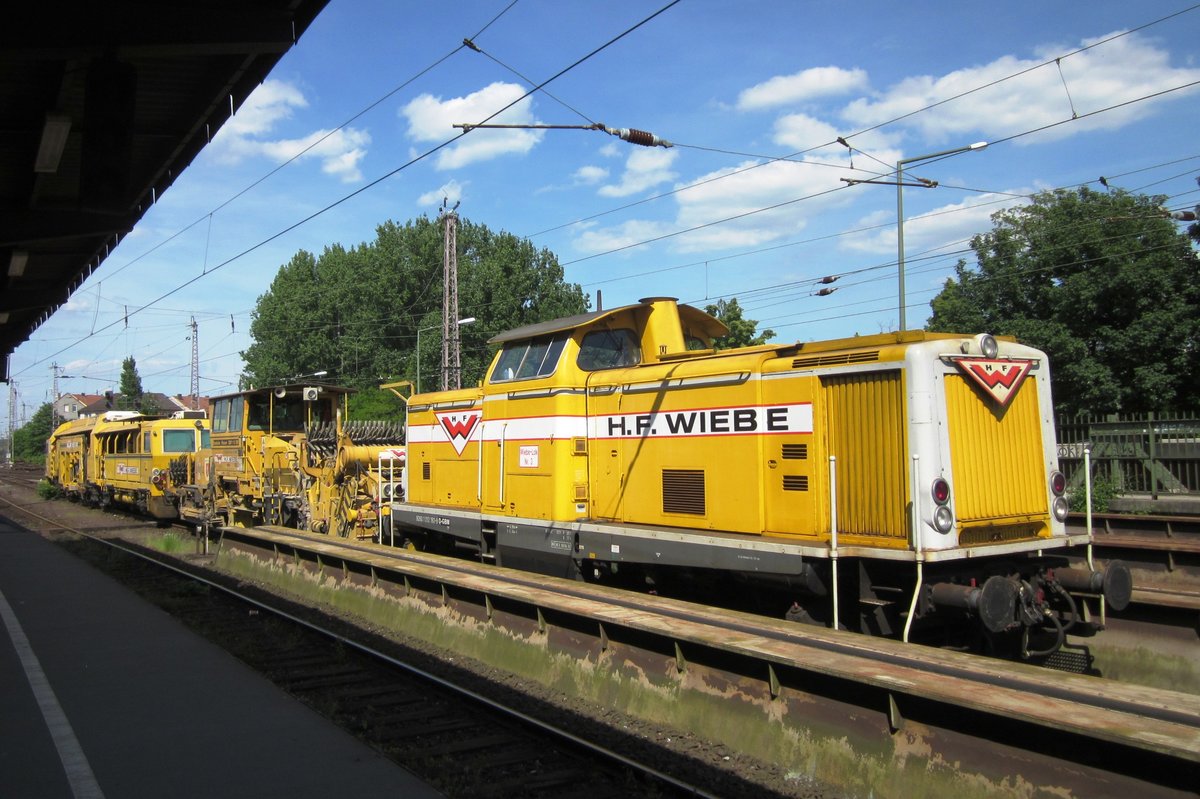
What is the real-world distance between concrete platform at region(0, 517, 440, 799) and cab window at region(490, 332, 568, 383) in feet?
13.6

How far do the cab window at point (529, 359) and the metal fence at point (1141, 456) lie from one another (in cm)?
1085

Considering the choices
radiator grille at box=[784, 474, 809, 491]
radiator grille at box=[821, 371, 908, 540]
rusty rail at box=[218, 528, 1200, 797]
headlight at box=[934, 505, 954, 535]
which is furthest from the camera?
radiator grille at box=[784, 474, 809, 491]

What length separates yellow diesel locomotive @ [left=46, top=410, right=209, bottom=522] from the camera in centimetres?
2366

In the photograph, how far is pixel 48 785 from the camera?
5.36 metres

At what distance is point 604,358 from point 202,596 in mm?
7564

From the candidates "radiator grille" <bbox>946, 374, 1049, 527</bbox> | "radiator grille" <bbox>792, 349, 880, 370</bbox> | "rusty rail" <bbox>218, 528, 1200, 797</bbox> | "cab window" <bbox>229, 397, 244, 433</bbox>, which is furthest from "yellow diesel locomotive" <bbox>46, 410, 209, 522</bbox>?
"radiator grille" <bbox>946, 374, 1049, 527</bbox>

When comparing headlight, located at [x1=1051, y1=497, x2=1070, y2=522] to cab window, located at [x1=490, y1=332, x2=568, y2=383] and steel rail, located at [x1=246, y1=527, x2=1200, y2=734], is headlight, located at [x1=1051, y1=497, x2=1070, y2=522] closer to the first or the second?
steel rail, located at [x1=246, y1=527, x2=1200, y2=734]

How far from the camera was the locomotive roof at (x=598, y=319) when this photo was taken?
9273 millimetres

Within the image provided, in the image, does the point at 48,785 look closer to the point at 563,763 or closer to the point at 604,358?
the point at 563,763

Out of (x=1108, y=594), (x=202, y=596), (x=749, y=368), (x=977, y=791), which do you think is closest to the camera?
(x=977, y=791)

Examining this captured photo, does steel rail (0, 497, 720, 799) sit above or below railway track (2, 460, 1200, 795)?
below

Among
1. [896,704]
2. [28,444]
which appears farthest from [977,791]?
[28,444]

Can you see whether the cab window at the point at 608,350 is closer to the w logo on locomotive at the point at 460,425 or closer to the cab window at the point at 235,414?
the w logo on locomotive at the point at 460,425

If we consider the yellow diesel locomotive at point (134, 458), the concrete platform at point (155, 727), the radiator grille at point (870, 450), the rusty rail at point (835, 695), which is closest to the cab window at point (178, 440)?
the yellow diesel locomotive at point (134, 458)
